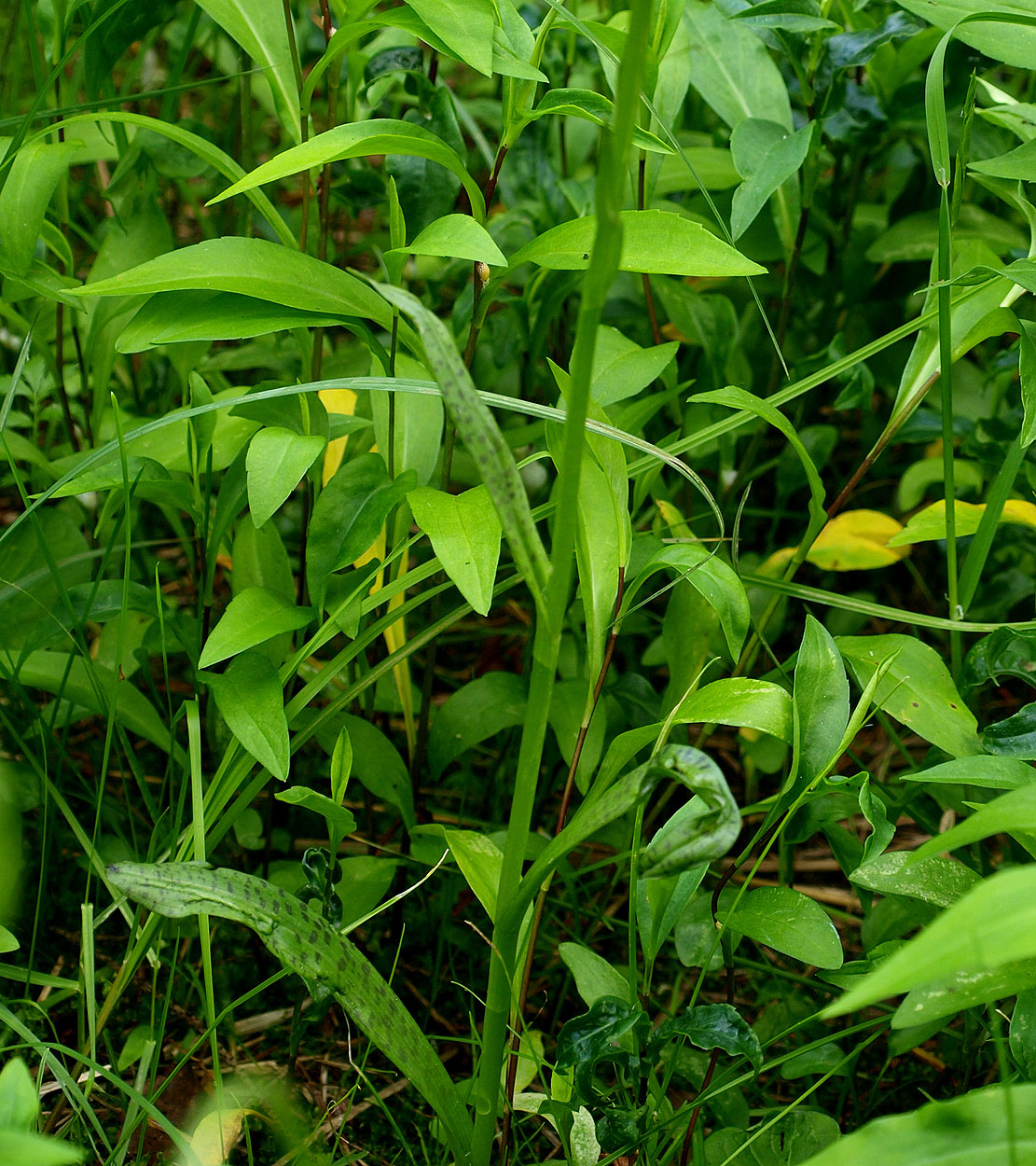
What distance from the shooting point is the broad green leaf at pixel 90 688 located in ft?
3.62

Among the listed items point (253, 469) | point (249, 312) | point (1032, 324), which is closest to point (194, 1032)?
point (253, 469)

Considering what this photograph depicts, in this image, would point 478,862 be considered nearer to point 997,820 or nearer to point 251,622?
point 251,622

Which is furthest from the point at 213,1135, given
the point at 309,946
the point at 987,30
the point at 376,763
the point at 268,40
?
the point at 987,30

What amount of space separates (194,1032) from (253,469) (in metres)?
0.61

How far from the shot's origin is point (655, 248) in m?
0.92

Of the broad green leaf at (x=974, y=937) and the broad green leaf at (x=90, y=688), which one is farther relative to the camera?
the broad green leaf at (x=90, y=688)

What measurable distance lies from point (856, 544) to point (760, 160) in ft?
1.57

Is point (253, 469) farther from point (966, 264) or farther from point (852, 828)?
point (852, 828)

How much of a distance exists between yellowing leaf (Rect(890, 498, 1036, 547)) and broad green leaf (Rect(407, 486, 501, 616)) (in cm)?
48

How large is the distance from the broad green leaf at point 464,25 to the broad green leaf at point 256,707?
0.56 m

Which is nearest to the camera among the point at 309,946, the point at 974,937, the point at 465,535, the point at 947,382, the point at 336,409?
the point at 974,937

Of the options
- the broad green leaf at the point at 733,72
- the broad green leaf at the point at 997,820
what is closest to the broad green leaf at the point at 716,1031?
the broad green leaf at the point at 997,820

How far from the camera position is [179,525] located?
1.21 m

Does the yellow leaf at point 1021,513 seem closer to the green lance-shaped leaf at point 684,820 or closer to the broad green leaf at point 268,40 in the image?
the green lance-shaped leaf at point 684,820
